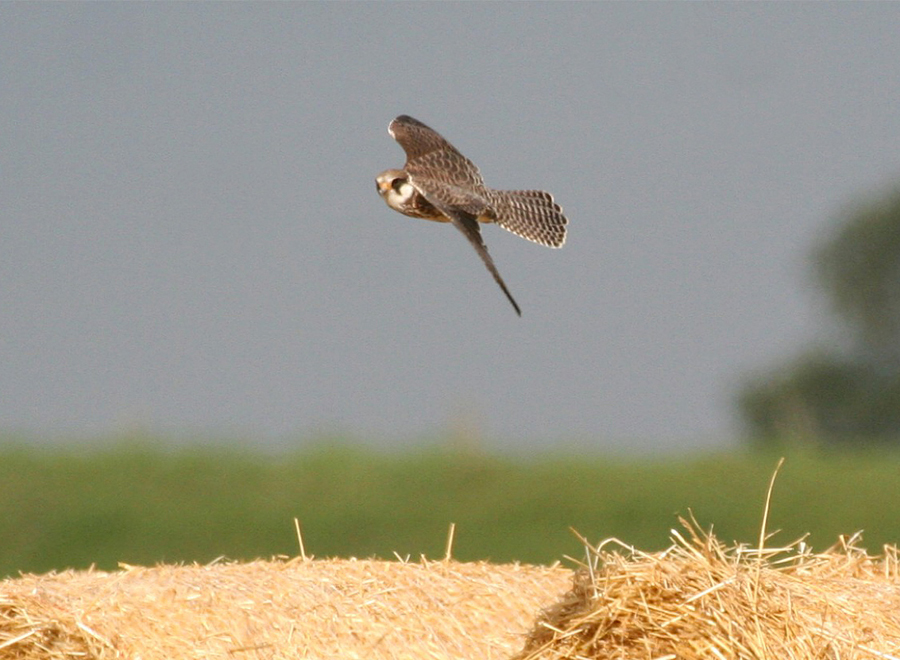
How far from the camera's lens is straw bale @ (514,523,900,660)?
15.8ft

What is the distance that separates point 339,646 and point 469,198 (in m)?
2.04

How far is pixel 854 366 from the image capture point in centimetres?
3606

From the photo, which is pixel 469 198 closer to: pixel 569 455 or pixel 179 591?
pixel 179 591

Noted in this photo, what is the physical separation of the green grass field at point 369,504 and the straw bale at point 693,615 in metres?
12.0

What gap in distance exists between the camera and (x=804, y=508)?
19.8 m

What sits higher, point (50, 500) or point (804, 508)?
point (50, 500)

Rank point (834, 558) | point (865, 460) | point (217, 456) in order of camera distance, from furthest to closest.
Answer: point (865, 460) → point (217, 456) → point (834, 558)

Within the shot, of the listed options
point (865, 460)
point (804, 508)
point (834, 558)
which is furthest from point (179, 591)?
point (865, 460)

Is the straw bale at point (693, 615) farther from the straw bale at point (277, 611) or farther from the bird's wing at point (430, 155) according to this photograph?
the bird's wing at point (430, 155)

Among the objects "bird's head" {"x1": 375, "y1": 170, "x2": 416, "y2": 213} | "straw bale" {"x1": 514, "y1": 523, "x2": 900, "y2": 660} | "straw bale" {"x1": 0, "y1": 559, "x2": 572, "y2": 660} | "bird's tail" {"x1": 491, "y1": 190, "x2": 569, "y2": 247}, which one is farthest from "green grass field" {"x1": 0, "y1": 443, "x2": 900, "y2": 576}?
"straw bale" {"x1": 514, "y1": 523, "x2": 900, "y2": 660}

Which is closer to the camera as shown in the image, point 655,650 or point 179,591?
point 655,650

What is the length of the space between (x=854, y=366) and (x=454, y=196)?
31.4 m

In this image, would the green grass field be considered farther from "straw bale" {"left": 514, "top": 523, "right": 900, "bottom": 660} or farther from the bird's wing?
"straw bale" {"left": 514, "top": 523, "right": 900, "bottom": 660}

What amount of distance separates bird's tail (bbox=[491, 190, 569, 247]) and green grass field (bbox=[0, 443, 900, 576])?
32.9 feet
